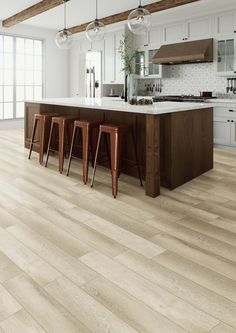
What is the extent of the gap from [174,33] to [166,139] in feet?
13.9

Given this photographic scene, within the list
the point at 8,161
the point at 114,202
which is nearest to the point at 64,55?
the point at 8,161

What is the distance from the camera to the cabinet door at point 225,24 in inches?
236

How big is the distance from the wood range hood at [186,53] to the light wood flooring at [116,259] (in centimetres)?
333

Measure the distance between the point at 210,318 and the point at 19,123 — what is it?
26.2ft

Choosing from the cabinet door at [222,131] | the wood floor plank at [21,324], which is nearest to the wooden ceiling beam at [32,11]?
the cabinet door at [222,131]

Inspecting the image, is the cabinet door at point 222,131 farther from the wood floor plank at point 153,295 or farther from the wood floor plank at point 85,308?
the wood floor plank at point 85,308

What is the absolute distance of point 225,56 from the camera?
6.19 m

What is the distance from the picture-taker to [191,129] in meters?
3.83

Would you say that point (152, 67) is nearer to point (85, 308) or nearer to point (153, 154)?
point (153, 154)

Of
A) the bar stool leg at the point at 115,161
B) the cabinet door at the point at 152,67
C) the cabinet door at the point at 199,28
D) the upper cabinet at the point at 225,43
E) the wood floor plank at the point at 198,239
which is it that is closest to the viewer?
the wood floor plank at the point at 198,239

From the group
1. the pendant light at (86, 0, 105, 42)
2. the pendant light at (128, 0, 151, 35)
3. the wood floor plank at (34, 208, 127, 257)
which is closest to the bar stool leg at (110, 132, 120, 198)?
the wood floor plank at (34, 208, 127, 257)

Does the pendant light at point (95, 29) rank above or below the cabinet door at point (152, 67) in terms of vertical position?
below

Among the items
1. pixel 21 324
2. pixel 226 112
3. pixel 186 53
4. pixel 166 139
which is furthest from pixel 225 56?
pixel 21 324

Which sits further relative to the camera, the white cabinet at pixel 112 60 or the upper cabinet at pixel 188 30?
the white cabinet at pixel 112 60
